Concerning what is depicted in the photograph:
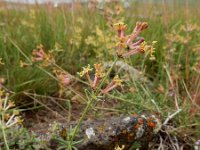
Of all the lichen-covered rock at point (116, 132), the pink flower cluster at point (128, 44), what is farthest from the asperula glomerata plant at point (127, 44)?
the lichen-covered rock at point (116, 132)

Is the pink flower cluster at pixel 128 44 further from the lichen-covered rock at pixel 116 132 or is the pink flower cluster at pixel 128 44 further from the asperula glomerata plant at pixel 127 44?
the lichen-covered rock at pixel 116 132

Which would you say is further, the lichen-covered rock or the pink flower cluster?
the lichen-covered rock

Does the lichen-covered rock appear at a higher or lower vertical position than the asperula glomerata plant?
lower

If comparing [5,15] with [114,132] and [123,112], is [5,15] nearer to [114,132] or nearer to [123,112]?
[123,112]

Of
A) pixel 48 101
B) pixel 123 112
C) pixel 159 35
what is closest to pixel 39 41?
pixel 48 101

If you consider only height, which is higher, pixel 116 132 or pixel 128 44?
pixel 128 44

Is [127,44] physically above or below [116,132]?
above

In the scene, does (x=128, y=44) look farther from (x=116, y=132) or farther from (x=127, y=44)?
(x=116, y=132)

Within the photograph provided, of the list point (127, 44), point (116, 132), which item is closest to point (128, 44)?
point (127, 44)

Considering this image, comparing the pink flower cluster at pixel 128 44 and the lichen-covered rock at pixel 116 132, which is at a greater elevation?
the pink flower cluster at pixel 128 44

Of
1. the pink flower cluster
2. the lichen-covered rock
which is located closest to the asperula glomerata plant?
the pink flower cluster

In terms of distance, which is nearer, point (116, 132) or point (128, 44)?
point (128, 44)

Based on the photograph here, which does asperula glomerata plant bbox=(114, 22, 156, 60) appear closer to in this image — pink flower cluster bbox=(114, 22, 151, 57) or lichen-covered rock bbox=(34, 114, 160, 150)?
pink flower cluster bbox=(114, 22, 151, 57)
